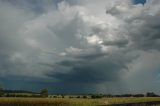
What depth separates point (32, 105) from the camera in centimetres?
7025

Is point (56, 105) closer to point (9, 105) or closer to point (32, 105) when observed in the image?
point (32, 105)

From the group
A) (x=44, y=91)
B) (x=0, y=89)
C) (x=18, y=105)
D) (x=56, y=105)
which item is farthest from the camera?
(x=44, y=91)

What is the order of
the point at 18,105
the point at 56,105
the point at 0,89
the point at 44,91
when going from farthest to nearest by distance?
the point at 44,91 < the point at 0,89 < the point at 56,105 < the point at 18,105

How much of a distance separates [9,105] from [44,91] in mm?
129655

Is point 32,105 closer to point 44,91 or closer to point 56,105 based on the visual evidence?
point 56,105

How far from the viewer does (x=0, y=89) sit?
169000 millimetres

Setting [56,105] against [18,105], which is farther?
[56,105]

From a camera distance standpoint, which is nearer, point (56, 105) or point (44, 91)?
point (56, 105)

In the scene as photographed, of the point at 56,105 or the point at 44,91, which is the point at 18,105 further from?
the point at 44,91

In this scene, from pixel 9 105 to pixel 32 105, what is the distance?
205 inches

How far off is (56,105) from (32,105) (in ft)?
20.6

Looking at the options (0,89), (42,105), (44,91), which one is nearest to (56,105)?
(42,105)

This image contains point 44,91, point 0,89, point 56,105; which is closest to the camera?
point 56,105

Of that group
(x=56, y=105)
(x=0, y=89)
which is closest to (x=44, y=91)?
(x=0, y=89)
